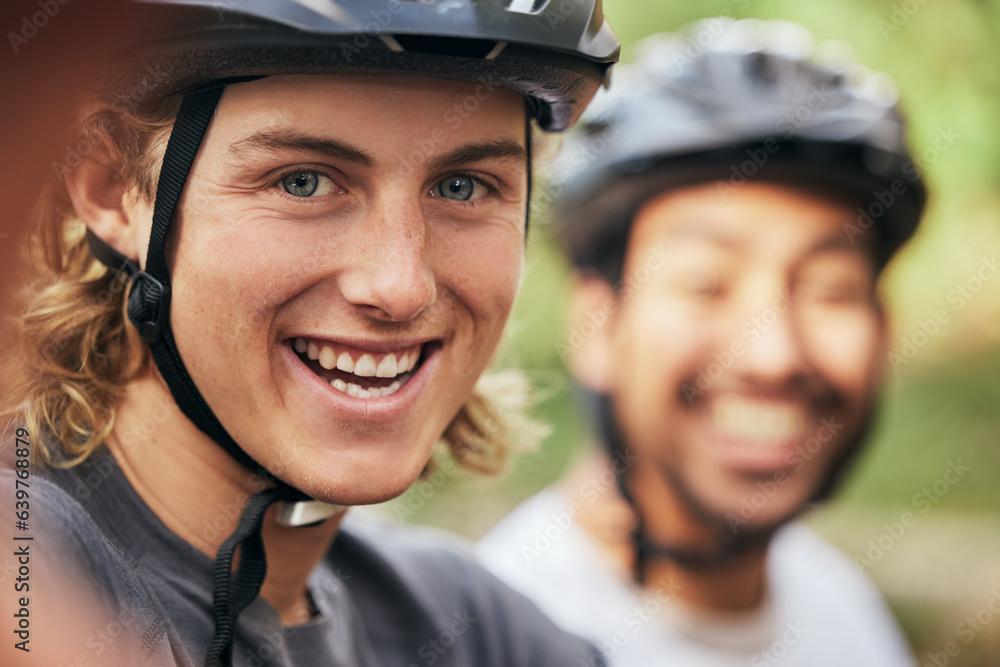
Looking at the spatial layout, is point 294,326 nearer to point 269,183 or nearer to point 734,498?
point 269,183

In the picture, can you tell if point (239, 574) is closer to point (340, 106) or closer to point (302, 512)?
point (302, 512)

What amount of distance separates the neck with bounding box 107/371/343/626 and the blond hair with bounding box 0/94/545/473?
47mm

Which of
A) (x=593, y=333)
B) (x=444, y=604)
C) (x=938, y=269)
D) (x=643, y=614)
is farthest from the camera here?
(x=938, y=269)

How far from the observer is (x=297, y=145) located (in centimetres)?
162

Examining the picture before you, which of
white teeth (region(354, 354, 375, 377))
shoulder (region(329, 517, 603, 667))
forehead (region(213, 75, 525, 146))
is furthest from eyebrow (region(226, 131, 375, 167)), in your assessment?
shoulder (region(329, 517, 603, 667))

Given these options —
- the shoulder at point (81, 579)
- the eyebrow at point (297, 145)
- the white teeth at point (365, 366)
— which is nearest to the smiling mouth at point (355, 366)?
the white teeth at point (365, 366)

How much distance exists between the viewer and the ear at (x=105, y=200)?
1.79 meters

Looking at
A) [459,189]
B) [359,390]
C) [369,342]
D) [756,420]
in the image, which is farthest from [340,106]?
[756,420]

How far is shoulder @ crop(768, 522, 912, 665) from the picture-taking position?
13.1 ft

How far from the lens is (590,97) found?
2072mm

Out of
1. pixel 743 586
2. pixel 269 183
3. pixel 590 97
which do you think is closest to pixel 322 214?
pixel 269 183

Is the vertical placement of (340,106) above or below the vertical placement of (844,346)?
above

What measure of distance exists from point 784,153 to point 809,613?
190cm

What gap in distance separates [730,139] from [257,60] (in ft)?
7.98
